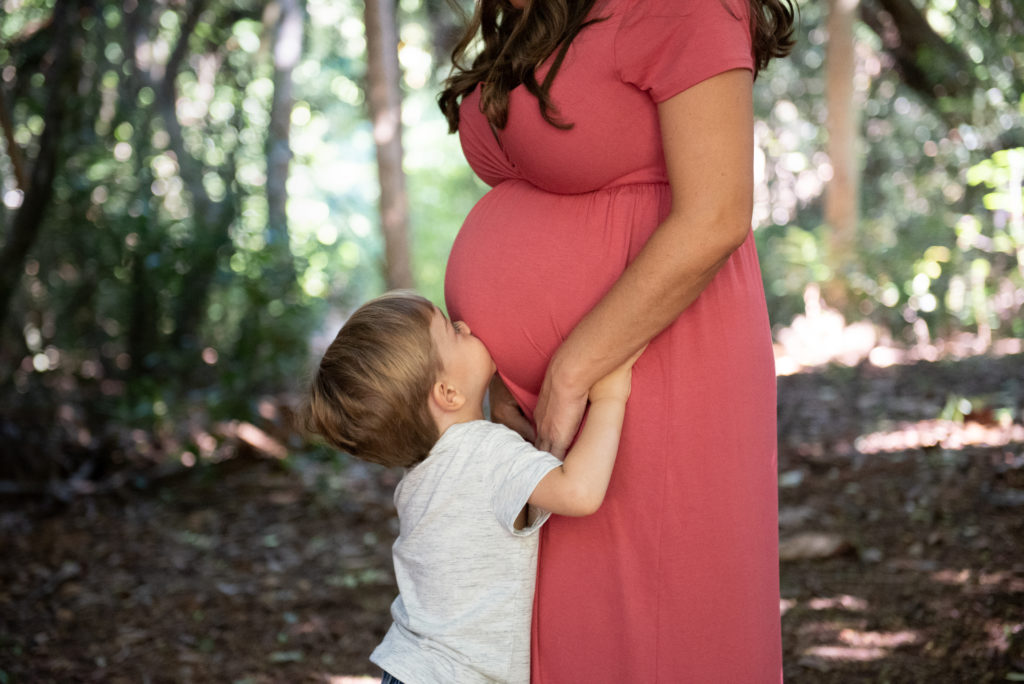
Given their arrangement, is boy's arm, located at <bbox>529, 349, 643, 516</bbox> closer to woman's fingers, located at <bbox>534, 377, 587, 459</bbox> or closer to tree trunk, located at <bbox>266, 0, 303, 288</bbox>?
woman's fingers, located at <bbox>534, 377, 587, 459</bbox>

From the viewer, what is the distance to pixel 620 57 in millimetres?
1271

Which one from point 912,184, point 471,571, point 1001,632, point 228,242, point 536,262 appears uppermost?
point 912,184

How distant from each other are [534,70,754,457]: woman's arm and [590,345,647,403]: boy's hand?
5 cm

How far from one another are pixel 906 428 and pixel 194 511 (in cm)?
403

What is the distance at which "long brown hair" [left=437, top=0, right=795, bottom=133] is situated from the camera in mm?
1322

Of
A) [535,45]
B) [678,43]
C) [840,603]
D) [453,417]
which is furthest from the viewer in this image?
[840,603]

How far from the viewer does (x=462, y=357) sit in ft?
5.15

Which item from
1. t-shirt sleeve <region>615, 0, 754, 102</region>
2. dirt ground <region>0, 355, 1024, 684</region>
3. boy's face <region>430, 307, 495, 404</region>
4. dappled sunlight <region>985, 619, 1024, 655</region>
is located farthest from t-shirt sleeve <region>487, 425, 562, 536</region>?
dappled sunlight <region>985, 619, 1024, 655</region>

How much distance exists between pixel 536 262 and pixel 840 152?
800 cm

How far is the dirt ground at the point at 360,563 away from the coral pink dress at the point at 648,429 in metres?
1.76

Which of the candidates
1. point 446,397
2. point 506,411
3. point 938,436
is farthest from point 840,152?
point 446,397

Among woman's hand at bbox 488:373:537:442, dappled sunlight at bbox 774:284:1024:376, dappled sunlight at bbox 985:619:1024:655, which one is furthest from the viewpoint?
dappled sunlight at bbox 774:284:1024:376

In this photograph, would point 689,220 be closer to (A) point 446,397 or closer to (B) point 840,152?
(A) point 446,397

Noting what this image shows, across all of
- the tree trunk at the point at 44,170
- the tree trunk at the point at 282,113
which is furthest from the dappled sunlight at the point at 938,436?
the tree trunk at the point at 282,113
